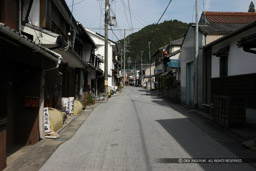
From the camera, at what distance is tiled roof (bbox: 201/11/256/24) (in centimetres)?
2019

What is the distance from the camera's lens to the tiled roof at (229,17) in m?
20.2

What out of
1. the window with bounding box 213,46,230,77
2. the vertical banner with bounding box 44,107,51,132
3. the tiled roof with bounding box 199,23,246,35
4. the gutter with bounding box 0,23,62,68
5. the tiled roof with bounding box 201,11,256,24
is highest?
the tiled roof with bounding box 201,11,256,24

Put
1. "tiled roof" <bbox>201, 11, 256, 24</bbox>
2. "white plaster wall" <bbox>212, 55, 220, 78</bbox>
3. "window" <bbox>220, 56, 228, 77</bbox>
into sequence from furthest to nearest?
1. "tiled roof" <bbox>201, 11, 256, 24</bbox>
2. "white plaster wall" <bbox>212, 55, 220, 78</bbox>
3. "window" <bbox>220, 56, 228, 77</bbox>

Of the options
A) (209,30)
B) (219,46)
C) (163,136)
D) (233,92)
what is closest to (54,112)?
(163,136)

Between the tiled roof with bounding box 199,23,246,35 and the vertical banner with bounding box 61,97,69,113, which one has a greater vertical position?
the tiled roof with bounding box 199,23,246,35

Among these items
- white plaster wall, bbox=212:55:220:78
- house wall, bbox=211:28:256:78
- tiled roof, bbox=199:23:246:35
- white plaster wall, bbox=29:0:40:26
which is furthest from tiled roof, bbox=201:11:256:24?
white plaster wall, bbox=29:0:40:26

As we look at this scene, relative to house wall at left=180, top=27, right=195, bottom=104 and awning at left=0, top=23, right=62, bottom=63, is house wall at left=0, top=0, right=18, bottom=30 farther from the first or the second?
house wall at left=180, top=27, right=195, bottom=104

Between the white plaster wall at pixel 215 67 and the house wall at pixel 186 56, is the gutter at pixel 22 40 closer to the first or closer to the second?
the white plaster wall at pixel 215 67

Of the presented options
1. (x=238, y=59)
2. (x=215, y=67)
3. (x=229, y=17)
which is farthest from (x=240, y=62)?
(x=229, y=17)

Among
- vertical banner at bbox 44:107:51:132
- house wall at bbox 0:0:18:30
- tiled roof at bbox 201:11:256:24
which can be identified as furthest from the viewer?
tiled roof at bbox 201:11:256:24

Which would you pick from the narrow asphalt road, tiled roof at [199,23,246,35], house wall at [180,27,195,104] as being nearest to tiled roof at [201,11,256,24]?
Answer: house wall at [180,27,195,104]

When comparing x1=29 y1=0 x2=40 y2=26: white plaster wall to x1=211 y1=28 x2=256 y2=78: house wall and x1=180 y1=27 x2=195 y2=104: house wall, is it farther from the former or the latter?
x1=180 y1=27 x2=195 y2=104: house wall

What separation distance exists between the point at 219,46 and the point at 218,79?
6.30ft

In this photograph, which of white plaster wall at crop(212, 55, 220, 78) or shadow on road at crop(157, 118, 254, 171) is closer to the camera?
shadow on road at crop(157, 118, 254, 171)
